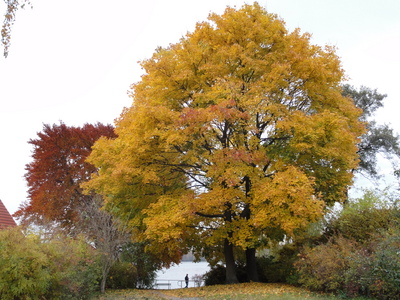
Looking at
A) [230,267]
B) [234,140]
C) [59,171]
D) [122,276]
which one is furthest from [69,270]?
[59,171]

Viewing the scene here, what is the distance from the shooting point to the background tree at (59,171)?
1077 inches

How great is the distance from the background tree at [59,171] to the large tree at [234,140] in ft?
33.5

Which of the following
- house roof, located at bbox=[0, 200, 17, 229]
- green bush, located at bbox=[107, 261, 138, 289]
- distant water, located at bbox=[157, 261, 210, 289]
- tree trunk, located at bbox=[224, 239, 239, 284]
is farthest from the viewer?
distant water, located at bbox=[157, 261, 210, 289]

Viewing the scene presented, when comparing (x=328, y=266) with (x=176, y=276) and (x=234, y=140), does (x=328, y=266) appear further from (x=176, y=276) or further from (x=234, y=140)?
(x=176, y=276)

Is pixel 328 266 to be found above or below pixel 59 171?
below

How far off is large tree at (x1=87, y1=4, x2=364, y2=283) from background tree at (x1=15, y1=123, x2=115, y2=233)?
10.2 m

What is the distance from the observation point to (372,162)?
92.4ft

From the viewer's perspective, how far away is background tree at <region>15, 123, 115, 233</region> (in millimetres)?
27359

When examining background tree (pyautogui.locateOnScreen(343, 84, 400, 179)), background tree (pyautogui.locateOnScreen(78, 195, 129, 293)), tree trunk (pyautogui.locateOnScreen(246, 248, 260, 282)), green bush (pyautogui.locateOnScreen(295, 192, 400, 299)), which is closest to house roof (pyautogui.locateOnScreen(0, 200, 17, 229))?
background tree (pyautogui.locateOnScreen(78, 195, 129, 293))

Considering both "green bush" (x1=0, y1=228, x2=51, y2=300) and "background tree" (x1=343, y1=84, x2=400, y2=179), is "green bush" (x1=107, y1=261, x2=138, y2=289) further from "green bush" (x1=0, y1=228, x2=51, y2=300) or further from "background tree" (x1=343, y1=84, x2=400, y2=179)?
"background tree" (x1=343, y1=84, x2=400, y2=179)

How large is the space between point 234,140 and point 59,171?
660 inches

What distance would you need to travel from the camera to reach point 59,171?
2848 centimetres

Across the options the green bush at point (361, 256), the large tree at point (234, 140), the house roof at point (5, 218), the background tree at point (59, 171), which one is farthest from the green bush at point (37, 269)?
the background tree at point (59, 171)

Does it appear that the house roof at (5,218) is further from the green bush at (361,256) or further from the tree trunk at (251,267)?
the green bush at (361,256)
